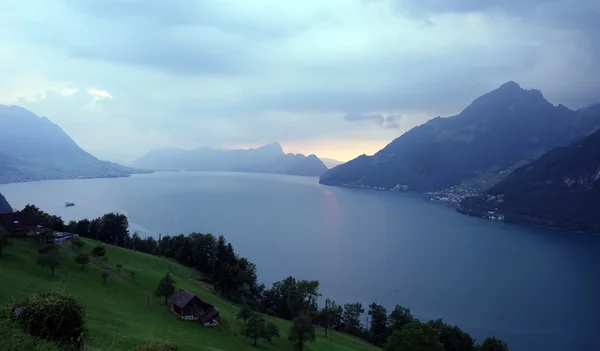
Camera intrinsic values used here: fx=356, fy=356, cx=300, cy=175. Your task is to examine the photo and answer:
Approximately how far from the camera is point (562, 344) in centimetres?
6556

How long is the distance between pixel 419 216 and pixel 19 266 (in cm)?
18578

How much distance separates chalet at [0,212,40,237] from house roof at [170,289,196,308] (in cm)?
2742

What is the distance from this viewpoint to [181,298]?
→ 44531 millimetres

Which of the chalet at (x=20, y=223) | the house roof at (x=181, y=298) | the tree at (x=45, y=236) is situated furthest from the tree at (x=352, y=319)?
the chalet at (x=20, y=223)

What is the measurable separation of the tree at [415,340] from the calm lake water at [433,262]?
39156mm

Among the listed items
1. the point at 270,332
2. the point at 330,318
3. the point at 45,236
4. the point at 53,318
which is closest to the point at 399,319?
the point at 330,318

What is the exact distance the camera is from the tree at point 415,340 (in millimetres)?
34969

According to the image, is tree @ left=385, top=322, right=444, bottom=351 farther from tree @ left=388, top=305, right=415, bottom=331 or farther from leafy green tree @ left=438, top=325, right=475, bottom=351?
tree @ left=388, top=305, right=415, bottom=331

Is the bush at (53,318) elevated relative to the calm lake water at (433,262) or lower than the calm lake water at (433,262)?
elevated

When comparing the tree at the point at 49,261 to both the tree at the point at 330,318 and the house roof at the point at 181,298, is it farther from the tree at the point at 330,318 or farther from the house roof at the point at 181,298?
the tree at the point at 330,318

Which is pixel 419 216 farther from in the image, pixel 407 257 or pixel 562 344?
pixel 562 344

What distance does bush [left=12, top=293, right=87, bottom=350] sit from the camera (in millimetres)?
10516

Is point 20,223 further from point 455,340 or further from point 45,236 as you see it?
point 455,340

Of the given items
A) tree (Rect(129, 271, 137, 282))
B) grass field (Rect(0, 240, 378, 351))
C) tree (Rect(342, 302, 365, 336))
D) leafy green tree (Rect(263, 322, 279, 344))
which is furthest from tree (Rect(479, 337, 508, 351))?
tree (Rect(129, 271, 137, 282))
